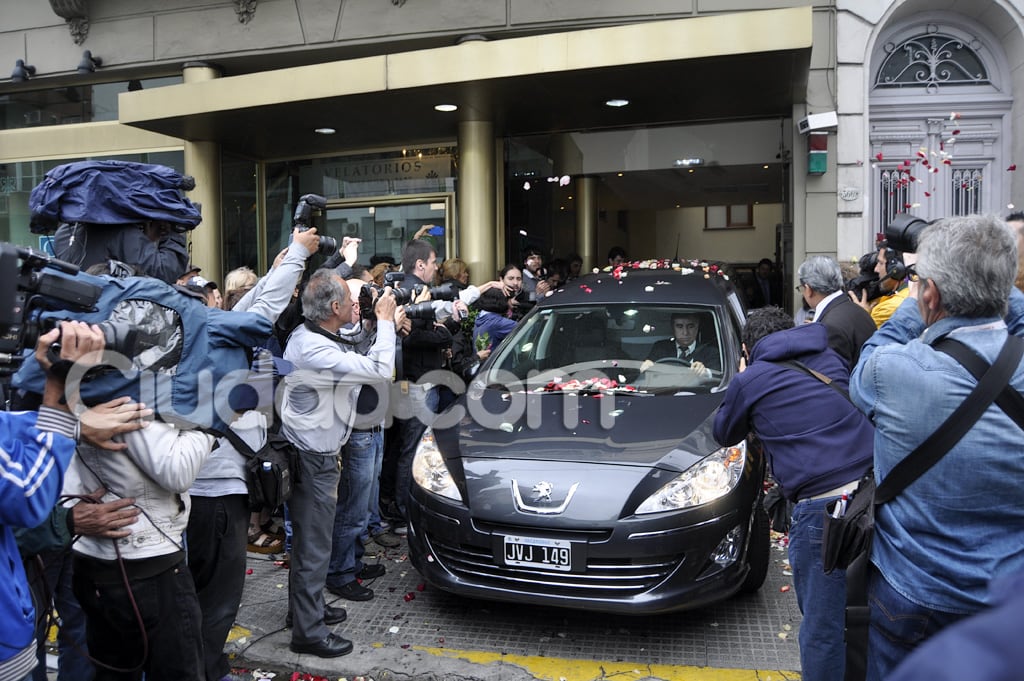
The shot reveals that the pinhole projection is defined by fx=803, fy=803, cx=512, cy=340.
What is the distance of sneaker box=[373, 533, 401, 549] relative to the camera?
5648 millimetres

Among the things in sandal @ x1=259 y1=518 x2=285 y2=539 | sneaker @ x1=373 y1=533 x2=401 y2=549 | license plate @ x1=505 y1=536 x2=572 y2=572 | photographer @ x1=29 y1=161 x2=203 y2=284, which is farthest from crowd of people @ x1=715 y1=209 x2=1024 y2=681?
sandal @ x1=259 y1=518 x2=285 y2=539

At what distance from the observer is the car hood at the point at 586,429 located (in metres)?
4.10

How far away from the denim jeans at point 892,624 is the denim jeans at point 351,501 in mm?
2951

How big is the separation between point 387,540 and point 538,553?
2.15m

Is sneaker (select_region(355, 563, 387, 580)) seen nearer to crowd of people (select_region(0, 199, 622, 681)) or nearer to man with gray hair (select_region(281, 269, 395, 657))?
crowd of people (select_region(0, 199, 622, 681))

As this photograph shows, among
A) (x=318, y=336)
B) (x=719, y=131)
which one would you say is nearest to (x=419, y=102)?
(x=719, y=131)

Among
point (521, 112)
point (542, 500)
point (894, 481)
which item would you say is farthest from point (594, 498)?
point (521, 112)

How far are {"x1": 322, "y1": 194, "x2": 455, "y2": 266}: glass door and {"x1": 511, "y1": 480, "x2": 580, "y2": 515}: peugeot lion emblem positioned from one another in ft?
24.4

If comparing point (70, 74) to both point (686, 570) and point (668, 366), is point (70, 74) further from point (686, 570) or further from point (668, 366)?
point (686, 570)

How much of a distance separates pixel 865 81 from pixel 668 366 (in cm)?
552

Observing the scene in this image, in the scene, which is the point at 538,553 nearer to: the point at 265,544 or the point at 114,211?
the point at 114,211

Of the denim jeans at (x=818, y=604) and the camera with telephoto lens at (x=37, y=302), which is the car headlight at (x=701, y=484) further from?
the camera with telephoto lens at (x=37, y=302)

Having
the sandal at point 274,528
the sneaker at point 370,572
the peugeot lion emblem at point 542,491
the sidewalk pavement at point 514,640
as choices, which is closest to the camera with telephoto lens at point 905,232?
the peugeot lion emblem at point 542,491

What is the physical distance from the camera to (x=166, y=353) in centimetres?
261
